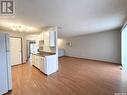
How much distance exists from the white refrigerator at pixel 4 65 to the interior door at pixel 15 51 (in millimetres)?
3458

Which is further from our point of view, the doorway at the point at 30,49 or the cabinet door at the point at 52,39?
the doorway at the point at 30,49

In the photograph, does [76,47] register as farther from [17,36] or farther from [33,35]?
[17,36]

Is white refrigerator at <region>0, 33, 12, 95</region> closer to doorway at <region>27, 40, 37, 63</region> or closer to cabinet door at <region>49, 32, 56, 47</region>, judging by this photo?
cabinet door at <region>49, 32, 56, 47</region>

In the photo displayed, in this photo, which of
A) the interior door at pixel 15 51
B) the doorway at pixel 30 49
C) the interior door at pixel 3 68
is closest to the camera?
the interior door at pixel 3 68

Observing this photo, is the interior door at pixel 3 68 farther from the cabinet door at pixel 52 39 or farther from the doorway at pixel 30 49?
the doorway at pixel 30 49

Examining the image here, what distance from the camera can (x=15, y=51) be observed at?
6.05 meters

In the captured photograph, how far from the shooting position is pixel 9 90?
8.82 feet

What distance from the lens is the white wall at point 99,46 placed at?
6.18m

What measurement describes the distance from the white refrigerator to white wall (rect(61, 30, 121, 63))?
6.30 metres

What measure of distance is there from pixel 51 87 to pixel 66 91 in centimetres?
55

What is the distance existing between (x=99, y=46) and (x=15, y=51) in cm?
622

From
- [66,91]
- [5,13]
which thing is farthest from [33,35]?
[66,91]

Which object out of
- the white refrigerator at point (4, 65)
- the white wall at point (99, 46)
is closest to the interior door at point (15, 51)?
the white refrigerator at point (4, 65)

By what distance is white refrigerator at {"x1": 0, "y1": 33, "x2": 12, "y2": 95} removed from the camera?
8.34 ft
